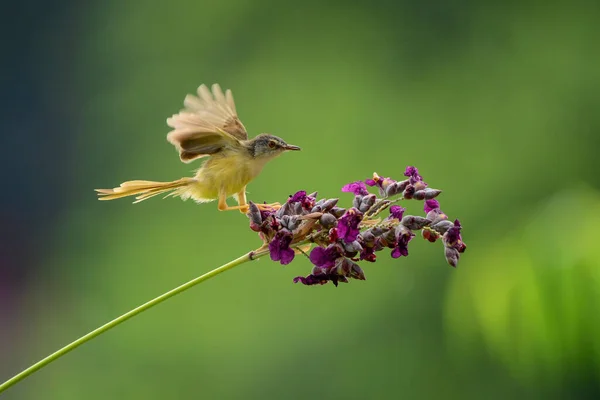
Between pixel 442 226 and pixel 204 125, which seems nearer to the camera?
pixel 442 226

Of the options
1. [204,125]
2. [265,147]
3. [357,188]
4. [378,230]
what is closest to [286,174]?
[265,147]

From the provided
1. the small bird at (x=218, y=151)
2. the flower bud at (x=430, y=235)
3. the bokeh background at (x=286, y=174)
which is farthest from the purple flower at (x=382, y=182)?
the bokeh background at (x=286, y=174)

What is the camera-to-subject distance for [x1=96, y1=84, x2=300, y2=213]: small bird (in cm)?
175

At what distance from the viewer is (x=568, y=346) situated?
10.5 ft

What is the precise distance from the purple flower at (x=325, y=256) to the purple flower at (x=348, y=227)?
29mm

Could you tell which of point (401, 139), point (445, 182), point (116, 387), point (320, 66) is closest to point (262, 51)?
point (320, 66)

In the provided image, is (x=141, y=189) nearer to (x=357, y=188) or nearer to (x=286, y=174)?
(x=357, y=188)

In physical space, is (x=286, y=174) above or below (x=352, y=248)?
above

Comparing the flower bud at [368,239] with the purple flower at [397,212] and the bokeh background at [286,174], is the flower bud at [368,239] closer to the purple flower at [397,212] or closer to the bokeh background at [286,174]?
the purple flower at [397,212]

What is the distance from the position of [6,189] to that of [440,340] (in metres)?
3.99

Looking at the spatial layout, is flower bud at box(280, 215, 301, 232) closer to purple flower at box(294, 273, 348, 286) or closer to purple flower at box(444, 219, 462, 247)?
purple flower at box(294, 273, 348, 286)

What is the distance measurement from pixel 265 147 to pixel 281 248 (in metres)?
0.65

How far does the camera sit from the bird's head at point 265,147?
1.88 metres

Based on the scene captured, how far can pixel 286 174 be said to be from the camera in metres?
5.16
